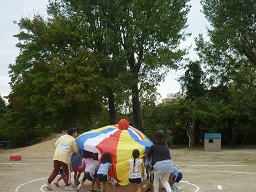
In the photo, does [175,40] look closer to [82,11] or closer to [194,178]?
[82,11]

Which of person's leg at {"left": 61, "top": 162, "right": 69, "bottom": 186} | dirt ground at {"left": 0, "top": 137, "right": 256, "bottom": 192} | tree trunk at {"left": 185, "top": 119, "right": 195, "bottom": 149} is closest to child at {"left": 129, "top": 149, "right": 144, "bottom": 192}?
dirt ground at {"left": 0, "top": 137, "right": 256, "bottom": 192}

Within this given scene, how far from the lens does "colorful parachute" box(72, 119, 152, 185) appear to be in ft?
33.4

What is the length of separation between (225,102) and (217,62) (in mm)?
3513

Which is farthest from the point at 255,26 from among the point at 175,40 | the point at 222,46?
the point at 175,40

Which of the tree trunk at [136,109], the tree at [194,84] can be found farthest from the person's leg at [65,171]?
the tree at [194,84]

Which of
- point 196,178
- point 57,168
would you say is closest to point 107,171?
point 57,168

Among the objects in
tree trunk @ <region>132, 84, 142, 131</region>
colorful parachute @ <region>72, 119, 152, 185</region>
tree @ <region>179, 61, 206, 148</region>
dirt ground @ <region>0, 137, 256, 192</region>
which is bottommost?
dirt ground @ <region>0, 137, 256, 192</region>

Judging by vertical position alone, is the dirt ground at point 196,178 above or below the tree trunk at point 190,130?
below

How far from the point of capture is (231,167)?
55.4ft

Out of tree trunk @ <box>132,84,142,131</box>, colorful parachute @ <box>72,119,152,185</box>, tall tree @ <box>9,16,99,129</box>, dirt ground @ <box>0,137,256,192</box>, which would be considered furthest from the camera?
tree trunk @ <box>132,84,142,131</box>

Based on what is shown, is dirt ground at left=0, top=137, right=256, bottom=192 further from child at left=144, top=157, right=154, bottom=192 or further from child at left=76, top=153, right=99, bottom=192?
child at left=76, top=153, right=99, bottom=192

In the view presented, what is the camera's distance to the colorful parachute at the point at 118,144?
10.2 meters

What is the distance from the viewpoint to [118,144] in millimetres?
10875

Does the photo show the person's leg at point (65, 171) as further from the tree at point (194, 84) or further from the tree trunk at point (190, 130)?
the tree at point (194, 84)
